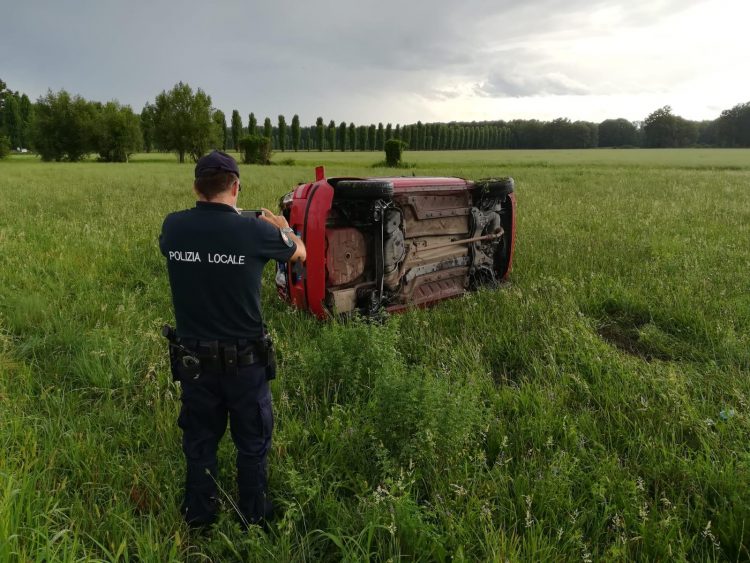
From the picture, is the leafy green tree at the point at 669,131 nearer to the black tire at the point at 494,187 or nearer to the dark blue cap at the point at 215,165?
the black tire at the point at 494,187

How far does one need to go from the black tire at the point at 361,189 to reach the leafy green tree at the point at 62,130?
67395 mm

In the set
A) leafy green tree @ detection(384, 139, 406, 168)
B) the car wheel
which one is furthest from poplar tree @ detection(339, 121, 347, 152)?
the car wheel

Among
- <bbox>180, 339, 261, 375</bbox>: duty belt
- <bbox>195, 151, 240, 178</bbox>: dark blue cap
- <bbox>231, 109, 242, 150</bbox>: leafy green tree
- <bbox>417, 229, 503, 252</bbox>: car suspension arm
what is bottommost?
<bbox>180, 339, 261, 375</bbox>: duty belt

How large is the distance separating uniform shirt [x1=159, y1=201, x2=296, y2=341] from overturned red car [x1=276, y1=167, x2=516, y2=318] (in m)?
1.80

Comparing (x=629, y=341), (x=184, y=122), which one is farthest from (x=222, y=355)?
(x=184, y=122)

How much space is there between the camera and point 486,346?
386 cm

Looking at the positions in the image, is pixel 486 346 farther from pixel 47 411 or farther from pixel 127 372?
pixel 47 411

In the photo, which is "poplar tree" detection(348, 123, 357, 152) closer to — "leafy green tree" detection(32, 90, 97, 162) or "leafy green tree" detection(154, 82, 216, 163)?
"leafy green tree" detection(154, 82, 216, 163)

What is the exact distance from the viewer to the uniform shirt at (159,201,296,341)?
2062mm

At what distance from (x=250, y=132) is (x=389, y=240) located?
3201 inches

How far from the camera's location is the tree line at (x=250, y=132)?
193ft

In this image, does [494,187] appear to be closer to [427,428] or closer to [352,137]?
[427,428]

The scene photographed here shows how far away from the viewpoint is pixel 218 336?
6.97ft

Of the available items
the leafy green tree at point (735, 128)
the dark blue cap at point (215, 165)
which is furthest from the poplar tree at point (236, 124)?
the leafy green tree at point (735, 128)
